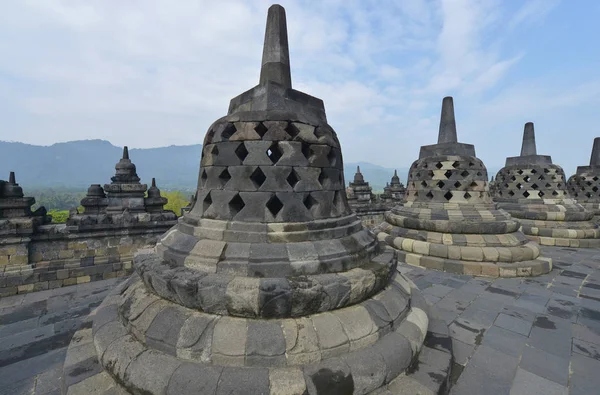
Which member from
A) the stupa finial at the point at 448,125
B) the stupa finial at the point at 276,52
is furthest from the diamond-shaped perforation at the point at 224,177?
the stupa finial at the point at 448,125

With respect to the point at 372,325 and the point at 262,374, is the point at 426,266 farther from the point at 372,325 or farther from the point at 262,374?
the point at 262,374

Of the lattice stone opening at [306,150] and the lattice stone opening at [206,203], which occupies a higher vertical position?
the lattice stone opening at [306,150]

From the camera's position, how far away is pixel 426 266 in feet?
19.1

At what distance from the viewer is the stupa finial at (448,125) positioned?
698cm

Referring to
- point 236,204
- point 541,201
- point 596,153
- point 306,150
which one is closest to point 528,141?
point 541,201

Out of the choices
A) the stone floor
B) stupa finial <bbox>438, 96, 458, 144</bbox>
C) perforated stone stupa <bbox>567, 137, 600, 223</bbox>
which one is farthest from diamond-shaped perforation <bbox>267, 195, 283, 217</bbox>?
perforated stone stupa <bbox>567, 137, 600, 223</bbox>

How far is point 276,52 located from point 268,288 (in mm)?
2556

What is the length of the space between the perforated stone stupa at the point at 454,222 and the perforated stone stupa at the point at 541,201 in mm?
3077

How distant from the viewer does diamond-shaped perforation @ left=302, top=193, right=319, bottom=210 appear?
282cm

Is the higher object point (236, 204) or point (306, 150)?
point (306, 150)

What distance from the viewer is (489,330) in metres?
3.29

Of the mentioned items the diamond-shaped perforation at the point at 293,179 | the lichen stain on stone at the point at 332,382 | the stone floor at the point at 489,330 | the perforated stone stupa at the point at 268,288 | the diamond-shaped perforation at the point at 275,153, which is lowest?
the stone floor at the point at 489,330

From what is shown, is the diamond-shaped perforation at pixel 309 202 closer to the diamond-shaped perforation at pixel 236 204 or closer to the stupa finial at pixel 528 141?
the diamond-shaped perforation at pixel 236 204

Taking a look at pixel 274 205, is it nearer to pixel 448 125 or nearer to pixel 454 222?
pixel 454 222
